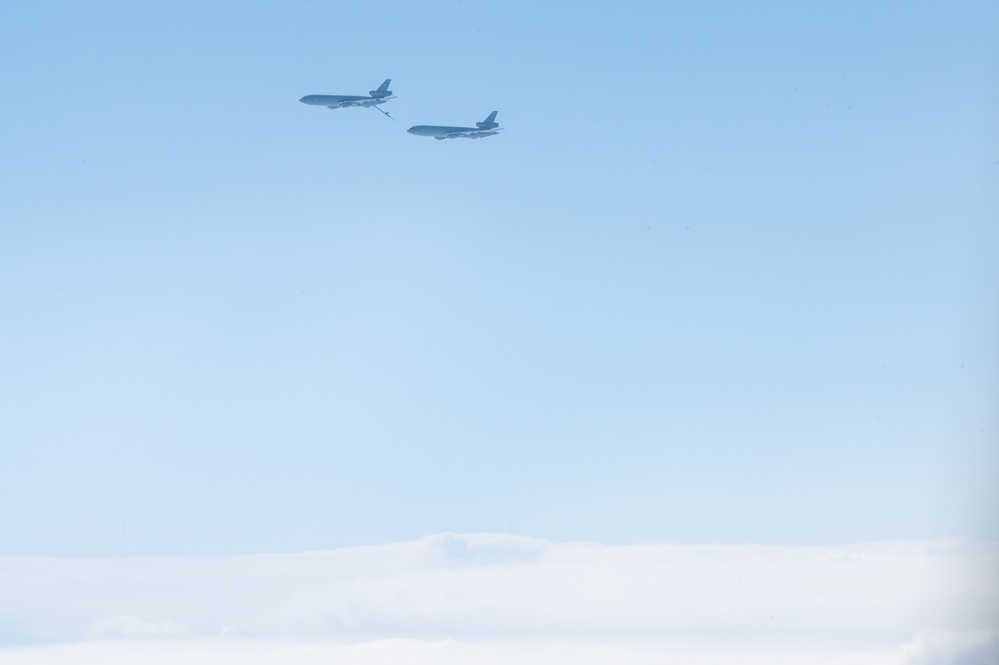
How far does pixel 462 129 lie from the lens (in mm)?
192125

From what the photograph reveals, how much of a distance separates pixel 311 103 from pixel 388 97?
15008mm

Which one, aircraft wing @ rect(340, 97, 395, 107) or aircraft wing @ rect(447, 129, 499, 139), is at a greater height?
aircraft wing @ rect(340, 97, 395, 107)

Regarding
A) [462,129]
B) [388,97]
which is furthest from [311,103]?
[462,129]

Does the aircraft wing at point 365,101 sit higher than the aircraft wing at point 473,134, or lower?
higher

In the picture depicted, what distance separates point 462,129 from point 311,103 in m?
29.7

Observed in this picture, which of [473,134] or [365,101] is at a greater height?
[365,101]

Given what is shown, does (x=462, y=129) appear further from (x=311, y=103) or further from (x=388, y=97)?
(x=311, y=103)

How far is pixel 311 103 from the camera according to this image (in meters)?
196

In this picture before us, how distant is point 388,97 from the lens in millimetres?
193875

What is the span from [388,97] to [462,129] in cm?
1555
